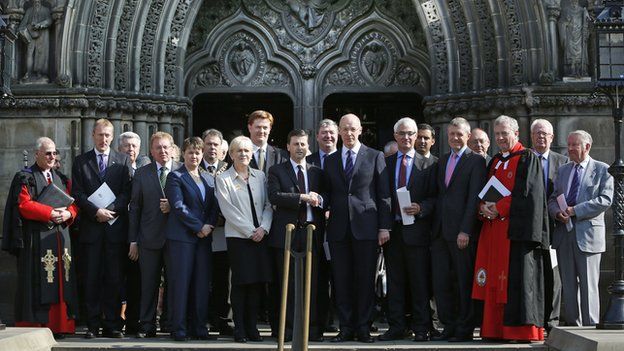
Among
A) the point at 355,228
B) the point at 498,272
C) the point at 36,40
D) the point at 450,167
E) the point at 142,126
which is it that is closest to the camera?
the point at 498,272

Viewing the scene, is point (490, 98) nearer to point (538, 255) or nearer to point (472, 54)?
point (472, 54)

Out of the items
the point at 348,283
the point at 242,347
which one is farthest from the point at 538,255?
the point at 242,347

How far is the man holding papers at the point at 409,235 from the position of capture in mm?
10812

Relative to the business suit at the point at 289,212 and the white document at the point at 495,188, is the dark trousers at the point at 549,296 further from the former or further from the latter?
the business suit at the point at 289,212

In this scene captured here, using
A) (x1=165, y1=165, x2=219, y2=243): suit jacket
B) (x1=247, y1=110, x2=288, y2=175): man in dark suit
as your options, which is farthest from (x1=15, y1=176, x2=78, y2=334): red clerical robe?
(x1=247, y1=110, x2=288, y2=175): man in dark suit

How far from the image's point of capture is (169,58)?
1486 centimetres

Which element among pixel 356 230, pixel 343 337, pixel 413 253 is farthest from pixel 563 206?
pixel 343 337

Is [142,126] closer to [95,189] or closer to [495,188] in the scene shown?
[95,189]

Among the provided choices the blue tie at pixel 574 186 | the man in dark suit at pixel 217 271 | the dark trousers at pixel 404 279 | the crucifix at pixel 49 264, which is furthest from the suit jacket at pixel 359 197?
the crucifix at pixel 49 264

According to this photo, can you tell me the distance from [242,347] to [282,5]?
22.4ft

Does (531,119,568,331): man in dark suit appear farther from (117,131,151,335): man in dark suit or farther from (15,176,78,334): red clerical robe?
(15,176,78,334): red clerical robe

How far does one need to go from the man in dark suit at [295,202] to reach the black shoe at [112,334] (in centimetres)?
160

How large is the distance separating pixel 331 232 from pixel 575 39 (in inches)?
187

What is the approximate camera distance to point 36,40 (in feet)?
46.4
